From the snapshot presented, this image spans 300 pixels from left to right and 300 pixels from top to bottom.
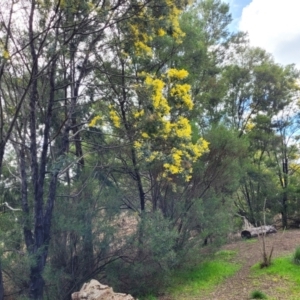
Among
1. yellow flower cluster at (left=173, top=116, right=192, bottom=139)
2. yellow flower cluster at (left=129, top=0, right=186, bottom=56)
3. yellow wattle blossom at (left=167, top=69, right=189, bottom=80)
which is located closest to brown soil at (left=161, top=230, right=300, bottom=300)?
yellow flower cluster at (left=173, top=116, right=192, bottom=139)

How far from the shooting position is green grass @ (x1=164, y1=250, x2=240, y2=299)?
26.3ft

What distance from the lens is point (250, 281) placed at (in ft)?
25.8

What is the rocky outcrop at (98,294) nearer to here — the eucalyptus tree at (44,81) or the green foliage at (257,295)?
the eucalyptus tree at (44,81)

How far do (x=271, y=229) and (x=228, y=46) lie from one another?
21.7 feet

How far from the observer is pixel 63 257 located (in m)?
7.35

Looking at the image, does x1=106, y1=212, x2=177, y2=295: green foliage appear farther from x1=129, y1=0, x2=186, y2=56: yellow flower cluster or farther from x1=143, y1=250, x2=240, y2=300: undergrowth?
x1=129, y1=0, x2=186, y2=56: yellow flower cluster

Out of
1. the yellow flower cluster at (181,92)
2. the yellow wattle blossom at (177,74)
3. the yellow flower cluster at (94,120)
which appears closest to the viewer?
→ the yellow flower cluster at (181,92)

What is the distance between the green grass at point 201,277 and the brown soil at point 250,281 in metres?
0.22

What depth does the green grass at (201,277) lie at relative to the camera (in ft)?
26.3

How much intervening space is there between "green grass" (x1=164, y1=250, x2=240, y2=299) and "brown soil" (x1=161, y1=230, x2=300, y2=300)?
223 mm

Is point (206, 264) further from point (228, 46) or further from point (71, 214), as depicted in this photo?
point (228, 46)

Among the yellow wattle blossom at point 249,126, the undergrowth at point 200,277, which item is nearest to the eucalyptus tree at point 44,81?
the undergrowth at point 200,277

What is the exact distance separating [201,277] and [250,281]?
128 centimetres

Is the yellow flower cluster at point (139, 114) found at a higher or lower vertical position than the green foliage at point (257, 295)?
higher
